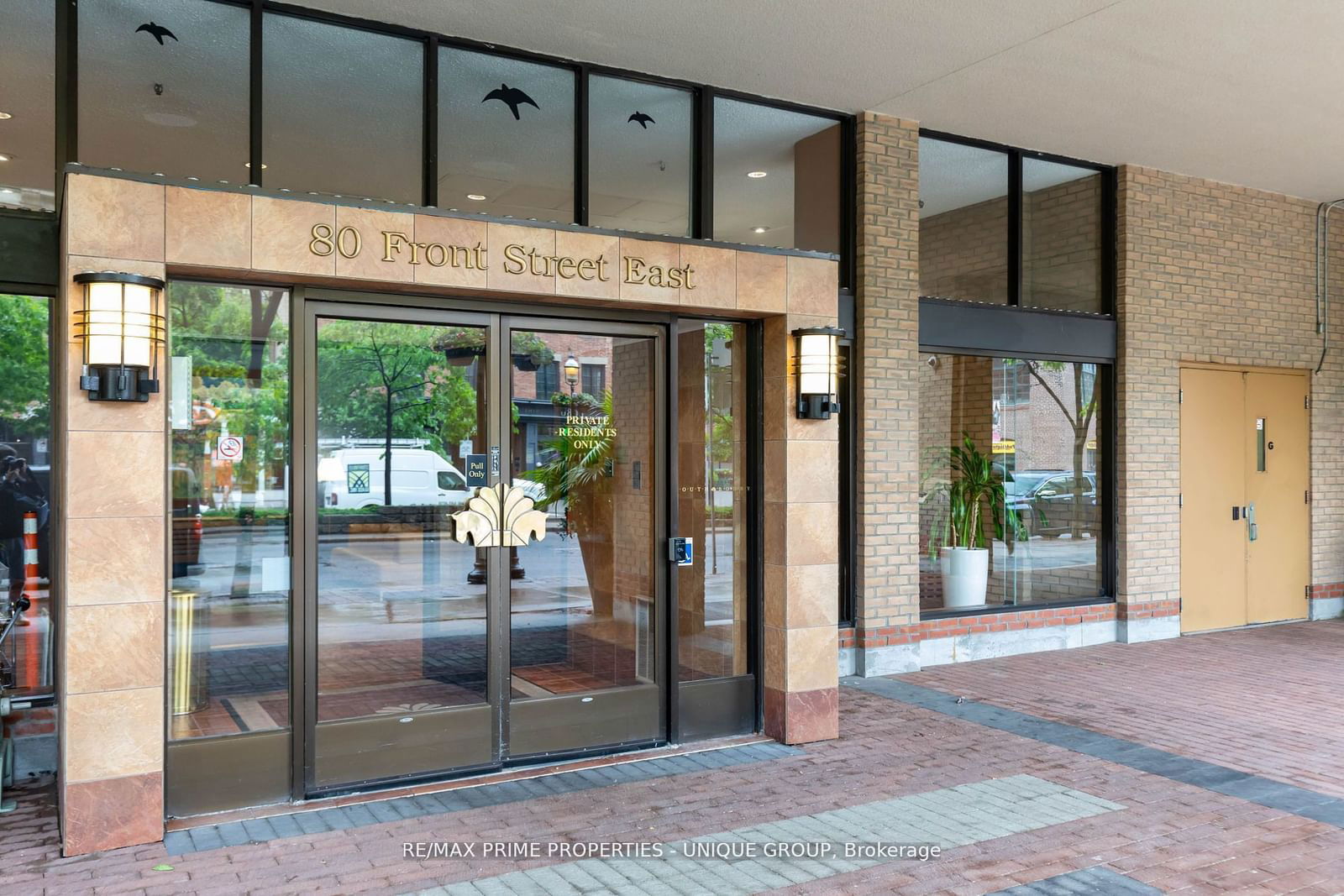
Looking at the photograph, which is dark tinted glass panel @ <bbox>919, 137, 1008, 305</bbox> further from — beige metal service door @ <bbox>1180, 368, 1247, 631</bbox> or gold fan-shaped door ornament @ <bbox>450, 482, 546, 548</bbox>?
gold fan-shaped door ornament @ <bbox>450, 482, 546, 548</bbox>

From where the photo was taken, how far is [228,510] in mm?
4781

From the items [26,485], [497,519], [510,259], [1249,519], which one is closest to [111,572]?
[26,485]

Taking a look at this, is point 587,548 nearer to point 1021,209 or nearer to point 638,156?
point 638,156

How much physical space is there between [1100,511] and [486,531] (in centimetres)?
606

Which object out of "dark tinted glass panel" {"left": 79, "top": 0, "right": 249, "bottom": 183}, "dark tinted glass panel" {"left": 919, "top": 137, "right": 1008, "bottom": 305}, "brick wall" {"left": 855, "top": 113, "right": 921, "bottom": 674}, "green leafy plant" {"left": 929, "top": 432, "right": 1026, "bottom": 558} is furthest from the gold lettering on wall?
"green leafy plant" {"left": 929, "top": 432, "right": 1026, "bottom": 558}

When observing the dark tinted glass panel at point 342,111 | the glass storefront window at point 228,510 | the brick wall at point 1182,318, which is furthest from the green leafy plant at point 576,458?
the brick wall at point 1182,318

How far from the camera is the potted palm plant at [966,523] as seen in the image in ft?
27.0

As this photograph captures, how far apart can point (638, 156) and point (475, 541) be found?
115 inches

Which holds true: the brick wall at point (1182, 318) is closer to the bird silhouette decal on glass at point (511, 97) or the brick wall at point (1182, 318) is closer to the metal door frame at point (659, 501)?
the metal door frame at point (659, 501)

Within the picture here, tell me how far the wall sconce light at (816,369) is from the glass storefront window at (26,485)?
3910 millimetres

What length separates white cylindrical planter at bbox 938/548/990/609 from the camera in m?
8.22

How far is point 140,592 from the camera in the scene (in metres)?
4.32

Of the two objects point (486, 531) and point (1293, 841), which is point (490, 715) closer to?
point (486, 531)

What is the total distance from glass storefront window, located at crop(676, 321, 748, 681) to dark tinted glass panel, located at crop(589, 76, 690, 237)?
114 cm
